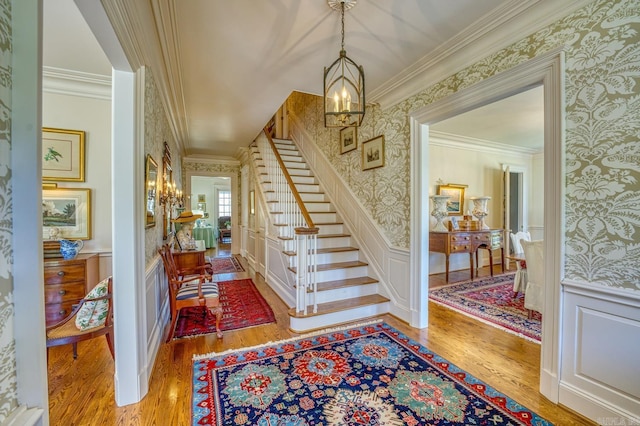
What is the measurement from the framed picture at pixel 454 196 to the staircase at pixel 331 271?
2351 millimetres

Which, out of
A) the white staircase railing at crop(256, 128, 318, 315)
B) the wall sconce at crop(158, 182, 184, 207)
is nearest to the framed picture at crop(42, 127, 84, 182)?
the wall sconce at crop(158, 182, 184, 207)

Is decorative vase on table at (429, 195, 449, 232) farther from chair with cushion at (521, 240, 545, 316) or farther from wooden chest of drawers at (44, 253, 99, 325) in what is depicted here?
wooden chest of drawers at (44, 253, 99, 325)

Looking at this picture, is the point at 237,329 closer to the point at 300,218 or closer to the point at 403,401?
the point at 300,218

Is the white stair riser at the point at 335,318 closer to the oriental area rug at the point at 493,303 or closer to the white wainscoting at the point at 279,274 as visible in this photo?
the white wainscoting at the point at 279,274

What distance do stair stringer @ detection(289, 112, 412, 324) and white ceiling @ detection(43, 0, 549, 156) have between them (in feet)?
4.88

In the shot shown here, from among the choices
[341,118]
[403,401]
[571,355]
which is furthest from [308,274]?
[571,355]

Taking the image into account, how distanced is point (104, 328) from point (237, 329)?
1162 millimetres

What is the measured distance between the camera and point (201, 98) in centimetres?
354

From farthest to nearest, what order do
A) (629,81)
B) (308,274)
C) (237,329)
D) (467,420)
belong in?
1. (308,274)
2. (237,329)
3. (467,420)
4. (629,81)

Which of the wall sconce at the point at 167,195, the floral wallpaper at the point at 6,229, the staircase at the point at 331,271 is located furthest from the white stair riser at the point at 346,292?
the floral wallpaper at the point at 6,229

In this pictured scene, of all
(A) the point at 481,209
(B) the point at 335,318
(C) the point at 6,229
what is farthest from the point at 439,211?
(C) the point at 6,229

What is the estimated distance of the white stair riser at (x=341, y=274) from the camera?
3386 millimetres

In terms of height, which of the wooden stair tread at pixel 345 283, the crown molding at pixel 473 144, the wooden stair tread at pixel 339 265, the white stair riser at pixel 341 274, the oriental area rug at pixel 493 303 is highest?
the crown molding at pixel 473 144

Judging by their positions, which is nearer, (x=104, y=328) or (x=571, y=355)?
(x=571, y=355)
